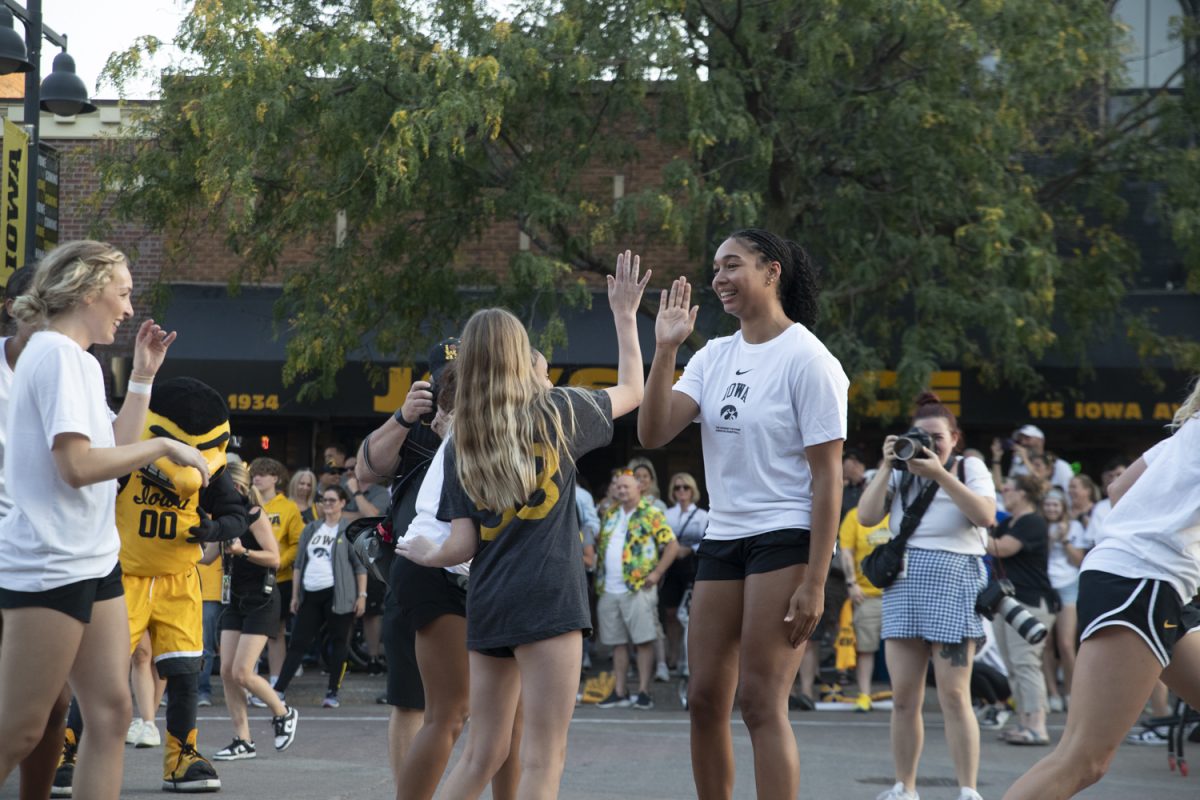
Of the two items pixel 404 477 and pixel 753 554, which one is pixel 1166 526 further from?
pixel 404 477

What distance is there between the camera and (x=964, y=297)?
1511 centimetres

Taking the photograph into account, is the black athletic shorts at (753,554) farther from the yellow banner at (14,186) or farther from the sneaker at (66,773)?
the yellow banner at (14,186)

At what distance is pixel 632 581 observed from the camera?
1306cm

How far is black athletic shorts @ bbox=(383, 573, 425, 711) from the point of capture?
556cm

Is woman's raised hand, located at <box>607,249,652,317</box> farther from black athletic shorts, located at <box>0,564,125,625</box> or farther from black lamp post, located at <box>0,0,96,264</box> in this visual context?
black lamp post, located at <box>0,0,96,264</box>

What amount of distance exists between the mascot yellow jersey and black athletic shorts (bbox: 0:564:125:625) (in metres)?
2.57

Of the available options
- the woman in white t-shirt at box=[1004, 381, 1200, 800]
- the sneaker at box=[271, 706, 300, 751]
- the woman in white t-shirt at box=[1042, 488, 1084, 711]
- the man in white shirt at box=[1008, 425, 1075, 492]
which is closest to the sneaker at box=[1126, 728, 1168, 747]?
the woman in white t-shirt at box=[1042, 488, 1084, 711]

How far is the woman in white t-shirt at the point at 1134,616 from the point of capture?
4492 millimetres

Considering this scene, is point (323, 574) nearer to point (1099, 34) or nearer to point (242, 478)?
point (242, 478)

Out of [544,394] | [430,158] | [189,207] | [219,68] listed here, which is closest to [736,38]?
[430,158]

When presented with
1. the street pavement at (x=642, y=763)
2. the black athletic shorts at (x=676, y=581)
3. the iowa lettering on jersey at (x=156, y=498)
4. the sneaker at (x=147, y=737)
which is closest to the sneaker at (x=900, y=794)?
the street pavement at (x=642, y=763)

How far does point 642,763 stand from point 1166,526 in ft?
17.0

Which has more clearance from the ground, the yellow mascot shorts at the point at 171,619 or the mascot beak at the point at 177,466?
the mascot beak at the point at 177,466

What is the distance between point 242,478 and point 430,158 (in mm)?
5683
